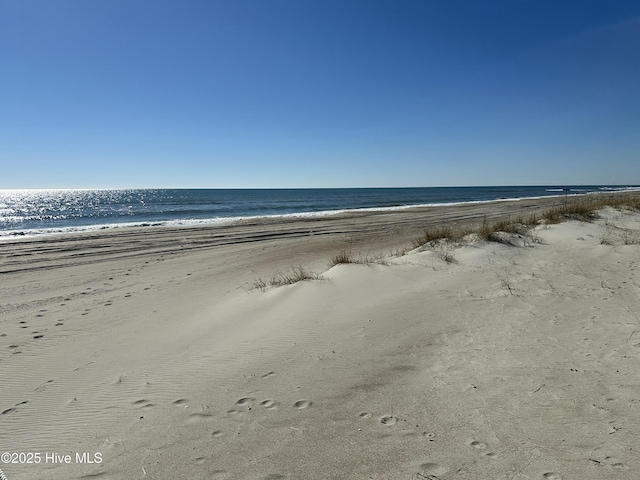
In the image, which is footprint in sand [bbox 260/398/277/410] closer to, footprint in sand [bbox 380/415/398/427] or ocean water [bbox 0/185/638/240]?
footprint in sand [bbox 380/415/398/427]

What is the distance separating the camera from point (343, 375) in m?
3.57

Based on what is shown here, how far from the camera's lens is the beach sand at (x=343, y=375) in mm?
2455

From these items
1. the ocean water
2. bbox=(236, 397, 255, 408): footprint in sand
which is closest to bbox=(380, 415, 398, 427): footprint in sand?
bbox=(236, 397, 255, 408): footprint in sand

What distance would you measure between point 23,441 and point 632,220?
17.4m

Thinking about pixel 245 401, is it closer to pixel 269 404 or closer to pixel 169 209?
pixel 269 404

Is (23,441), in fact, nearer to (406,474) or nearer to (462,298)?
(406,474)

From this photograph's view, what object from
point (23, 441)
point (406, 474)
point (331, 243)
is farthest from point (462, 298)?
point (331, 243)

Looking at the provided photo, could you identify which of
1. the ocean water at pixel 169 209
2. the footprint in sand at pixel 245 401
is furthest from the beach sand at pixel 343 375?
the ocean water at pixel 169 209

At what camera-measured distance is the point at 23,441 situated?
288 centimetres

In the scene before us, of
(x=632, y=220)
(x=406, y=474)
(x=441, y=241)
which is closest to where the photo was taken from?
(x=406, y=474)

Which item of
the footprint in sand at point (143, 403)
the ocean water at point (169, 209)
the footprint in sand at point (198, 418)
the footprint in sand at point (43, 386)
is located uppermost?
the ocean water at point (169, 209)

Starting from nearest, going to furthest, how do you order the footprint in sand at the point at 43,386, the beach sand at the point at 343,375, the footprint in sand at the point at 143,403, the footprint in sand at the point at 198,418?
the beach sand at the point at 343,375, the footprint in sand at the point at 198,418, the footprint in sand at the point at 143,403, the footprint in sand at the point at 43,386

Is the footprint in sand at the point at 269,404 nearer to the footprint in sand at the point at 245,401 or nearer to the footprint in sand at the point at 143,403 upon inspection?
the footprint in sand at the point at 245,401

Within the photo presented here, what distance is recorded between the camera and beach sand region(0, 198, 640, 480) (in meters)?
2.46
